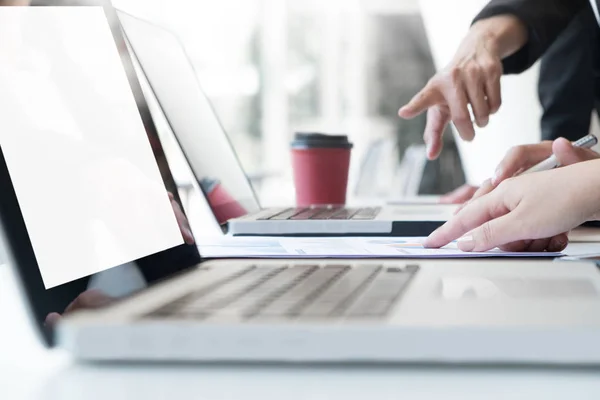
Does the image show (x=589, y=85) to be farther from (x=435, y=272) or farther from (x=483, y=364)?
(x=483, y=364)

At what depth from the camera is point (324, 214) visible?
1037 mm

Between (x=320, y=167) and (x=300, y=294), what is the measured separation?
871 mm

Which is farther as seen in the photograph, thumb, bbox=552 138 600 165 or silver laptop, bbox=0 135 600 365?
thumb, bbox=552 138 600 165

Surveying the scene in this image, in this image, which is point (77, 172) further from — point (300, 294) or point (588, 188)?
point (588, 188)

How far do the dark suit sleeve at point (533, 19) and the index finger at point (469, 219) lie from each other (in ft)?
1.85

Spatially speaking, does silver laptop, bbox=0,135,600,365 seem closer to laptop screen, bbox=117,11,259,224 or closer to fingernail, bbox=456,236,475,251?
fingernail, bbox=456,236,475,251

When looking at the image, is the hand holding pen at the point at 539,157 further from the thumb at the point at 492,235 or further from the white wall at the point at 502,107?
the white wall at the point at 502,107

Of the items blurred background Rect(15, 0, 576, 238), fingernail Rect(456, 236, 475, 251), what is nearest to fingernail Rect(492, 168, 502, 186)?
fingernail Rect(456, 236, 475, 251)

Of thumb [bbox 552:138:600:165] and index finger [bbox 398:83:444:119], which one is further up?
index finger [bbox 398:83:444:119]

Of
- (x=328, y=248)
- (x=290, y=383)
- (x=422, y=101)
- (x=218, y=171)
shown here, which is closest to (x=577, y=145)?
(x=422, y=101)

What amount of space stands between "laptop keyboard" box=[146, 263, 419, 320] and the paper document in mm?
111

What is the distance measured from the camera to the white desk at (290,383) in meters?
0.31

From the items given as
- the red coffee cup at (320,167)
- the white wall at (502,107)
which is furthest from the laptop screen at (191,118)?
the white wall at (502,107)

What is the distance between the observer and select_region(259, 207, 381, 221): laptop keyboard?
954mm
